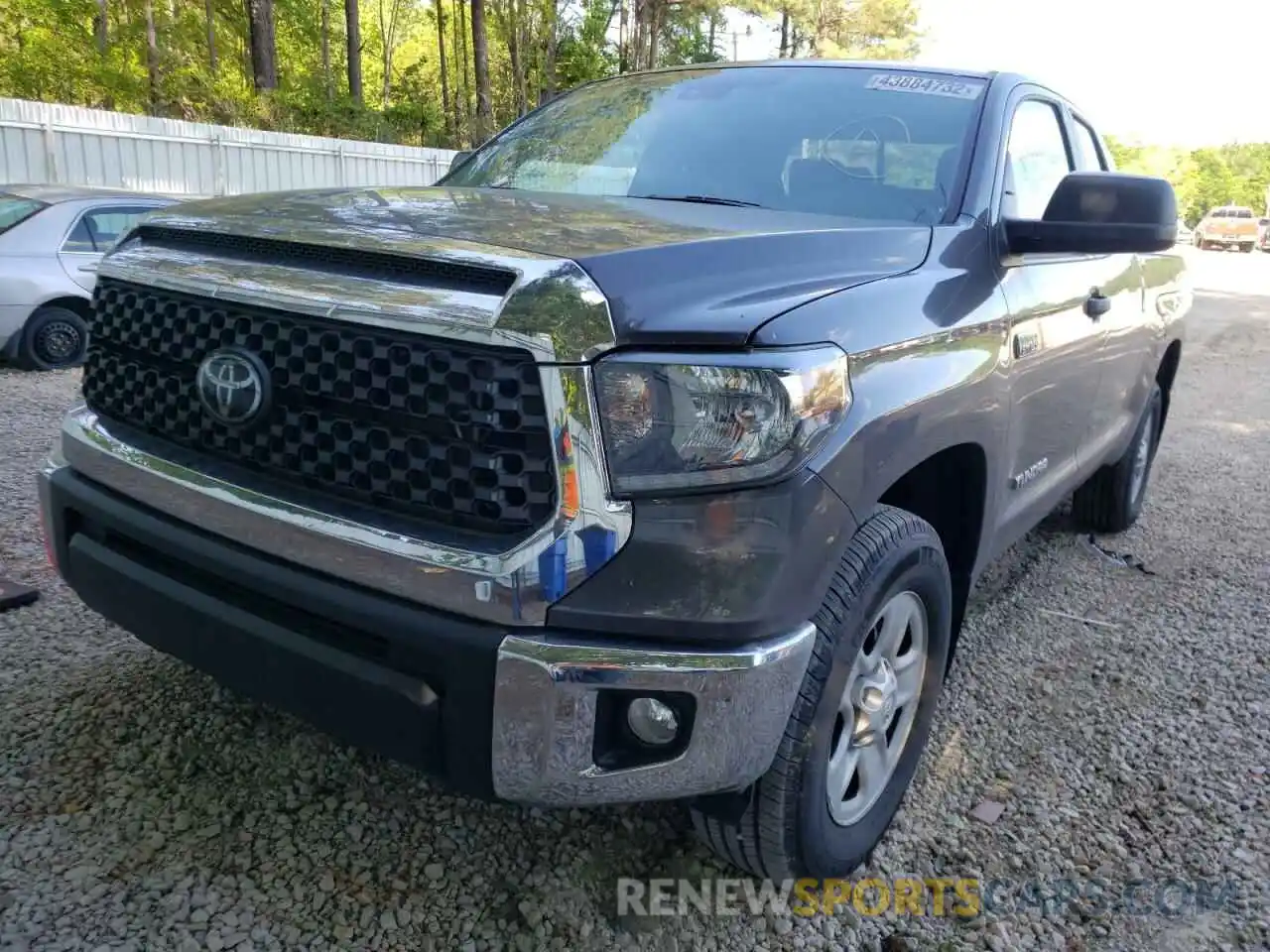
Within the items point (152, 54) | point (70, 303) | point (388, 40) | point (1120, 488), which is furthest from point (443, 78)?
point (1120, 488)

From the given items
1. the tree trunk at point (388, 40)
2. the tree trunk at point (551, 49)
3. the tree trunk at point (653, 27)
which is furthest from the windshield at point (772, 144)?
the tree trunk at point (388, 40)

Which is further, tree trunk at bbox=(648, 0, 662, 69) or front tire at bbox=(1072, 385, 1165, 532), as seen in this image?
tree trunk at bbox=(648, 0, 662, 69)

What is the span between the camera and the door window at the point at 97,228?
7.37m

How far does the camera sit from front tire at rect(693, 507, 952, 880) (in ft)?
6.01

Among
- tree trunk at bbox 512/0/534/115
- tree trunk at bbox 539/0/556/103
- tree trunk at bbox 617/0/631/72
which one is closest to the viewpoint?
tree trunk at bbox 512/0/534/115

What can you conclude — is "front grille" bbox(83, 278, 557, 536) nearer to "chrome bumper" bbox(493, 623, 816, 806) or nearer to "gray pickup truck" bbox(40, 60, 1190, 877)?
"gray pickup truck" bbox(40, 60, 1190, 877)

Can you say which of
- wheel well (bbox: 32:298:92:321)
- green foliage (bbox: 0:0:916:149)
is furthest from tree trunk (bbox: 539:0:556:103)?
wheel well (bbox: 32:298:92:321)

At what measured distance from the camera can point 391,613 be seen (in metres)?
1.68

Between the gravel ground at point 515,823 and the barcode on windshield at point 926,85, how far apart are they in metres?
1.82

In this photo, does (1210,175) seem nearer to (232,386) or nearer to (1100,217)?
(1100,217)

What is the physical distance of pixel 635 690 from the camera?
5.30 feet

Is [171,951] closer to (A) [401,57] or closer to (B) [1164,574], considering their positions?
(B) [1164,574]

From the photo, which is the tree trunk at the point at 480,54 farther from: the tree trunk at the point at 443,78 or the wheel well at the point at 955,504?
the wheel well at the point at 955,504

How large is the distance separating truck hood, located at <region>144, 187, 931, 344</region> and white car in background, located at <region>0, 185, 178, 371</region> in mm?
5751
